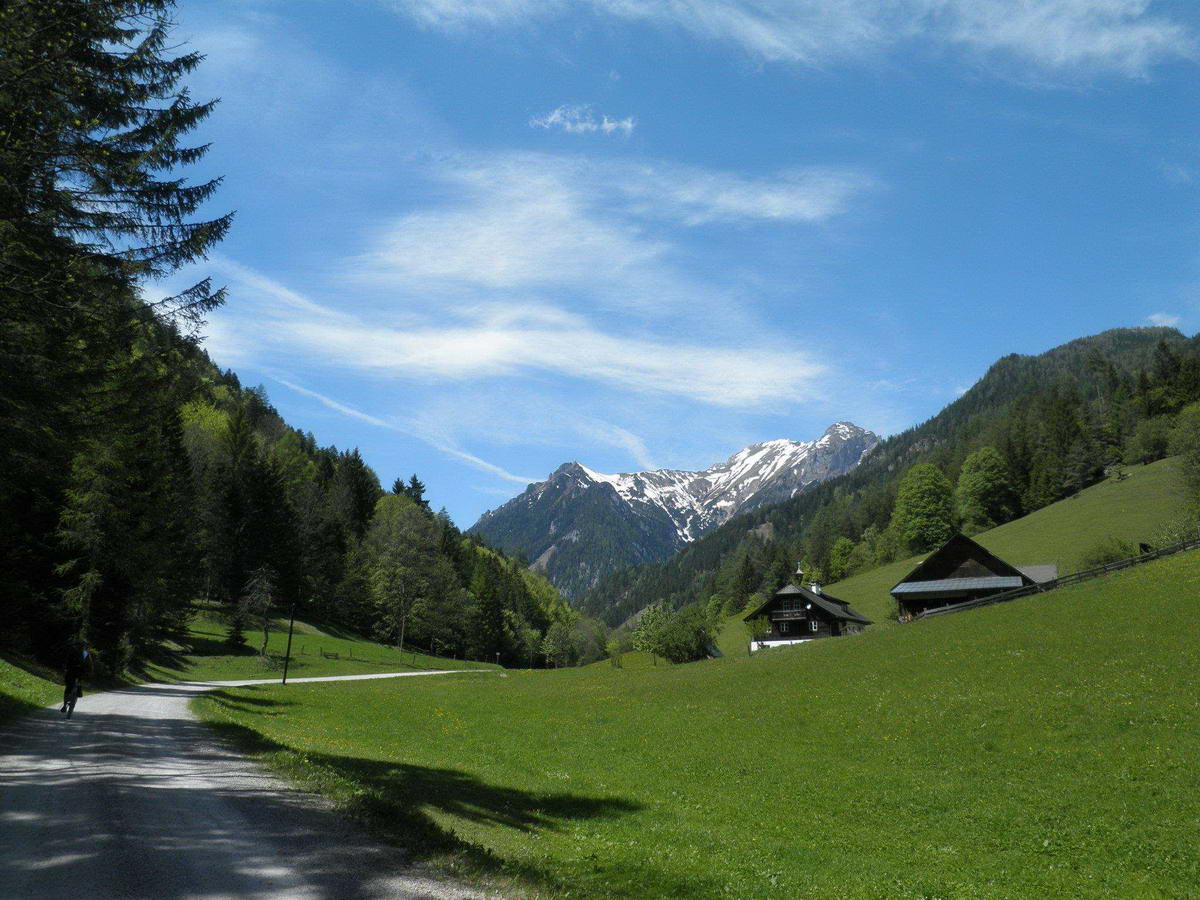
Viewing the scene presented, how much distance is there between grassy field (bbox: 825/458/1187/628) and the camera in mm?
80250

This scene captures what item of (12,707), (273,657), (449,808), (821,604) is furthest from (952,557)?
(12,707)

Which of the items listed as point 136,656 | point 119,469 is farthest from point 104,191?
point 136,656

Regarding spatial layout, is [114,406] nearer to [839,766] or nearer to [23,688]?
[23,688]

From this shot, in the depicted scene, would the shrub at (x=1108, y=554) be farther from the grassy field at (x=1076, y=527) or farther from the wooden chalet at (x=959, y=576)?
the grassy field at (x=1076, y=527)

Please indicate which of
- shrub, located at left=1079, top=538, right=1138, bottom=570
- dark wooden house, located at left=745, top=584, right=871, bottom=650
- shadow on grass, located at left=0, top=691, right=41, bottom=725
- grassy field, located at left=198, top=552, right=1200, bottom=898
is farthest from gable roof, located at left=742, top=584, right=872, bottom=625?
shadow on grass, located at left=0, top=691, right=41, bottom=725

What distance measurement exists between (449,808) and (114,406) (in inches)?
526

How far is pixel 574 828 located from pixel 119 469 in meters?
35.5

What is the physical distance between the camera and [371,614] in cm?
10206

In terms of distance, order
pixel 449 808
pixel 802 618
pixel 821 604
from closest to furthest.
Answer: pixel 449 808, pixel 821 604, pixel 802 618

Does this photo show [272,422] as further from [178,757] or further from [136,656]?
[178,757]

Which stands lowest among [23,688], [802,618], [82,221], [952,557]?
[23,688]

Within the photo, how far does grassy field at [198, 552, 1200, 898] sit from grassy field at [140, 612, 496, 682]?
57.8 feet

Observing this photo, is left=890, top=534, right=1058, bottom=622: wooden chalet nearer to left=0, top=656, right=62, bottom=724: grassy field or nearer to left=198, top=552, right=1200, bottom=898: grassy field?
left=198, top=552, right=1200, bottom=898: grassy field

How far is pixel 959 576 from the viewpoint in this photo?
64500 millimetres
